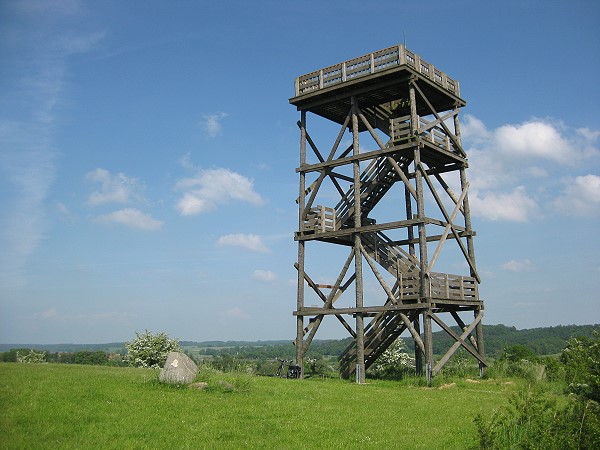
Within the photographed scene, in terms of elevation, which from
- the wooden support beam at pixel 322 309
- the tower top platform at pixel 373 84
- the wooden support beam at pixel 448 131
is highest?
the tower top platform at pixel 373 84

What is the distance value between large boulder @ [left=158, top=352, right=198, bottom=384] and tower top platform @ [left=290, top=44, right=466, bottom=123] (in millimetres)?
15763

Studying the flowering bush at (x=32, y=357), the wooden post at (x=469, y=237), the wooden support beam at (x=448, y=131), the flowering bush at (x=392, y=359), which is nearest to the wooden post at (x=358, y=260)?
the wooden support beam at (x=448, y=131)

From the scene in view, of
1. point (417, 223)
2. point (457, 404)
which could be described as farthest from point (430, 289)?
point (457, 404)

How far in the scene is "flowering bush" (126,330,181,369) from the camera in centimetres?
3247

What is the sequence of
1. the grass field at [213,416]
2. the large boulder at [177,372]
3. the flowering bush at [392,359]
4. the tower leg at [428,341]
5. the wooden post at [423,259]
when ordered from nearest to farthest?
the grass field at [213,416] < the large boulder at [177,372] < the tower leg at [428,341] < the wooden post at [423,259] < the flowering bush at [392,359]

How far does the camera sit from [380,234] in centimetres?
2727

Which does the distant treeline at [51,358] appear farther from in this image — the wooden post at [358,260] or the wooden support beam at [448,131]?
the wooden support beam at [448,131]

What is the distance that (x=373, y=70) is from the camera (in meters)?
25.6

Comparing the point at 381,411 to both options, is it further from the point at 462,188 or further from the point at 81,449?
the point at 462,188

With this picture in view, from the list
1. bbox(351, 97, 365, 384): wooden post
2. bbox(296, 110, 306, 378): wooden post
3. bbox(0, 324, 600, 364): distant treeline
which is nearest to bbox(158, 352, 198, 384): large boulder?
bbox(351, 97, 365, 384): wooden post

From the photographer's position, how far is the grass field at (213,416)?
1030 centimetres

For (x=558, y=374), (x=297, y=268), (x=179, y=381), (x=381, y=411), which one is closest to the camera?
(x=381, y=411)

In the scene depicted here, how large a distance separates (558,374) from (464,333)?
180 inches

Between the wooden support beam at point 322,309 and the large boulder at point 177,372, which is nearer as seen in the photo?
the large boulder at point 177,372
